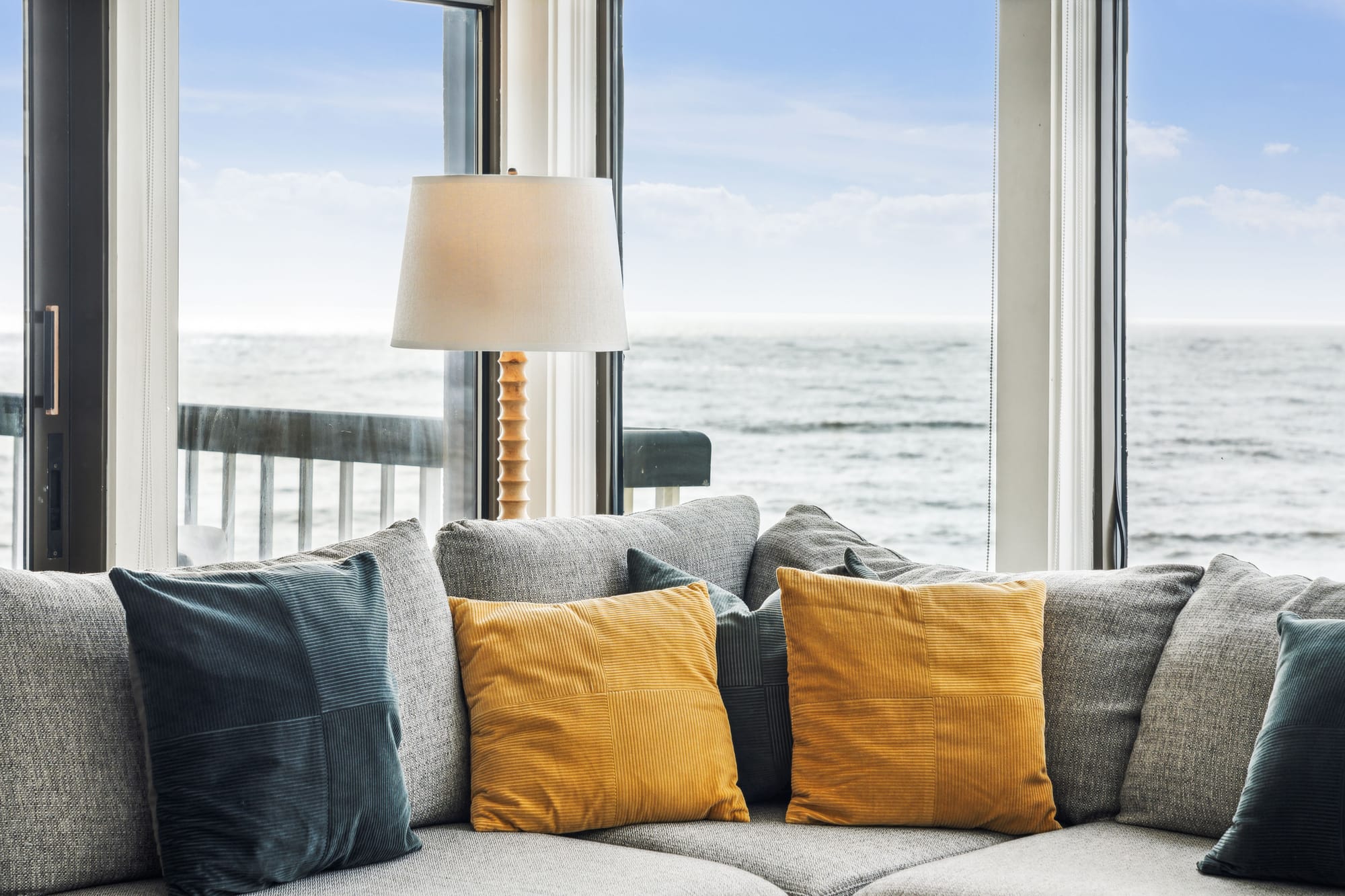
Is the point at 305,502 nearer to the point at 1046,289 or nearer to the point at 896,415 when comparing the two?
the point at 896,415

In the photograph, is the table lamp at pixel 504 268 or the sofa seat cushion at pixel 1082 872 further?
the table lamp at pixel 504 268

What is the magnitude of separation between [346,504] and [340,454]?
0.15 metres

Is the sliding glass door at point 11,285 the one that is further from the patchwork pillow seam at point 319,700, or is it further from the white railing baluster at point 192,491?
the patchwork pillow seam at point 319,700

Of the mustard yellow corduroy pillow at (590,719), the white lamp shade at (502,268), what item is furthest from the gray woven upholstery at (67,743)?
the white lamp shade at (502,268)

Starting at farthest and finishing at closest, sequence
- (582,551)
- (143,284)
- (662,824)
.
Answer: (143,284), (582,551), (662,824)

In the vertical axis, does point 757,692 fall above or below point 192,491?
below

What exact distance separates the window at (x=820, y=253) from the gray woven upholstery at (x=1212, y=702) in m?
1.17

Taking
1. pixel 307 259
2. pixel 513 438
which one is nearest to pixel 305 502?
pixel 307 259

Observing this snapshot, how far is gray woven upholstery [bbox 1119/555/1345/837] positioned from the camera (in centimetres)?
213

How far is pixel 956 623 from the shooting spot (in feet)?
7.63

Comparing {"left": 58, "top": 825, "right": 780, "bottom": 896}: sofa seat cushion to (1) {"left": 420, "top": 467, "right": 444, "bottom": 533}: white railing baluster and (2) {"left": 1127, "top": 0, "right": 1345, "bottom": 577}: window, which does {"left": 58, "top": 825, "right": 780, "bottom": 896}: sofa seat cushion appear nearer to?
(2) {"left": 1127, "top": 0, "right": 1345, "bottom": 577}: window

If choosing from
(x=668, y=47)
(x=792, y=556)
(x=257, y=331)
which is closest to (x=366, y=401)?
(x=257, y=331)

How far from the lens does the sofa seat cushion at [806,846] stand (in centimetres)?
201

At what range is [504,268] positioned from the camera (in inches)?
105
